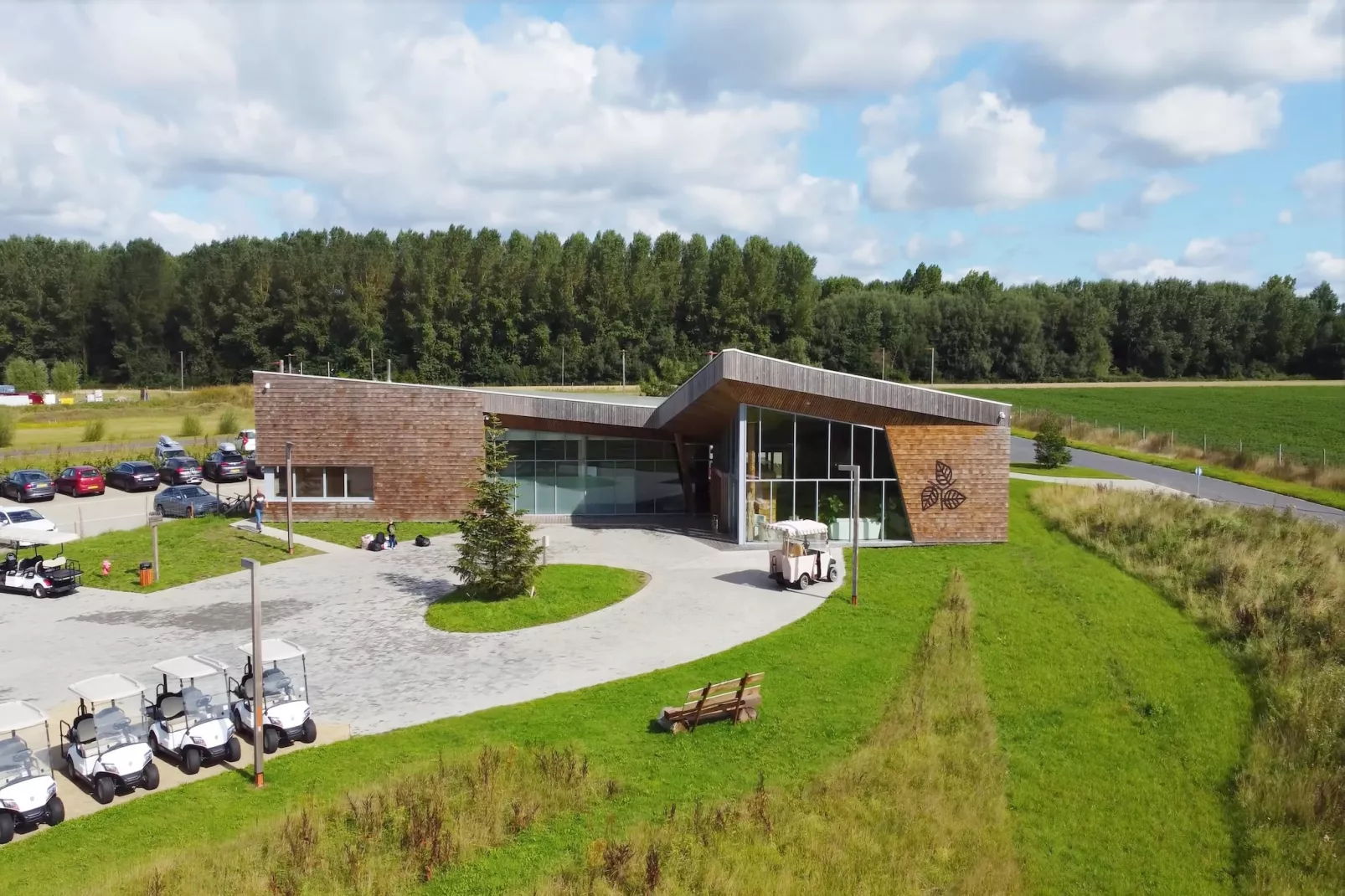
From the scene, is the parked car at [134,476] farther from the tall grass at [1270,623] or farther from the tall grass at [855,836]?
the tall grass at [855,836]

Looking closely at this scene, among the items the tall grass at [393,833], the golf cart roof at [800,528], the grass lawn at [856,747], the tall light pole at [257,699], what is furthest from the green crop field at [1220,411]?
the tall light pole at [257,699]

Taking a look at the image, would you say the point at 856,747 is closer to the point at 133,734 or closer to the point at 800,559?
the point at 800,559

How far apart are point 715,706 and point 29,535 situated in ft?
83.1

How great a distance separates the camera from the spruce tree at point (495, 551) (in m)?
23.3

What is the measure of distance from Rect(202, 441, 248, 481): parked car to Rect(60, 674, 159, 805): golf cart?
29.6 metres

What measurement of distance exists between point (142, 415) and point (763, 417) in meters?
55.0

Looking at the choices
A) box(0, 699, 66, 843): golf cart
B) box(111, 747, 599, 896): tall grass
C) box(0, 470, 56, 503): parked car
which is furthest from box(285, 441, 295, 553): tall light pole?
box(111, 747, 599, 896): tall grass

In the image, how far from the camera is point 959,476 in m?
29.4

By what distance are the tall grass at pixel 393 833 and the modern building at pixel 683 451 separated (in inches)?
480

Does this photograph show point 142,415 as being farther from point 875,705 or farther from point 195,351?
point 875,705

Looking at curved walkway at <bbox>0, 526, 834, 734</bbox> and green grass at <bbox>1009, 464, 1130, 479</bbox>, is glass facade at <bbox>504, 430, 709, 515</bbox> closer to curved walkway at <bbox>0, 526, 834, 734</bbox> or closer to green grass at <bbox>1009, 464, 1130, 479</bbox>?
curved walkway at <bbox>0, 526, 834, 734</bbox>

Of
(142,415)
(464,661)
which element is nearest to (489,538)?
(464,661)

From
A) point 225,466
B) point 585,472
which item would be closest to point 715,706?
point 585,472

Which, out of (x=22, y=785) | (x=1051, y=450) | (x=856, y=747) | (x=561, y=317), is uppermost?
(x=561, y=317)
